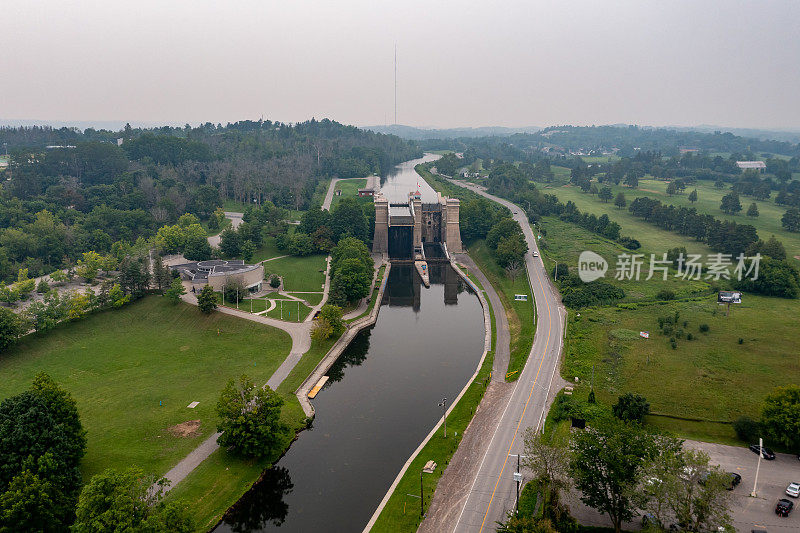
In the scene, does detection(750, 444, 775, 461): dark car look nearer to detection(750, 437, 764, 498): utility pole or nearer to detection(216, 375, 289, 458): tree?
detection(750, 437, 764, 498): utility pole

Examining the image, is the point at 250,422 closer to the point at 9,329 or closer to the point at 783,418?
the point at 9,329

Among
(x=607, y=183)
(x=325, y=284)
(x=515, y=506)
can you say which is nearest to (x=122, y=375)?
(x=325, y=284)

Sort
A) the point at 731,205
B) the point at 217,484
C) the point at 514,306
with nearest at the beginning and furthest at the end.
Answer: the point at 217,484 < the point at 514,306 < the point at 731,205


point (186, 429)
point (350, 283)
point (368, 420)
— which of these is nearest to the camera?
point (186, 429)

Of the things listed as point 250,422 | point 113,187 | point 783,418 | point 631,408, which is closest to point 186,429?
point 250,422

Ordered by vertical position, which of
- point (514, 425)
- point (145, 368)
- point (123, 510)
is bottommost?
point (514, 425)

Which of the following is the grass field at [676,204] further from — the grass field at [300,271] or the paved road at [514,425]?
the grass field at [300,271]
